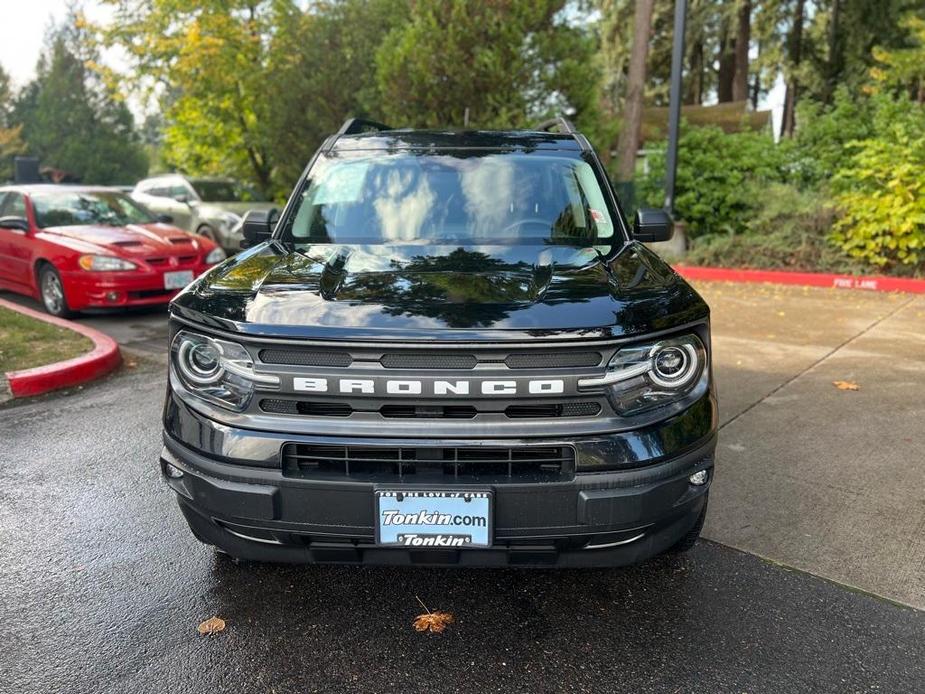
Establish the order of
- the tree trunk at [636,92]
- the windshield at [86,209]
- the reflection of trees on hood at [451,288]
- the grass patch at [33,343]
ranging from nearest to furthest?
the reflection of trees on hood at [451,288] < the grass patch at [33,343] < the windshield at [86,209] < the tree trunk at [636,92]

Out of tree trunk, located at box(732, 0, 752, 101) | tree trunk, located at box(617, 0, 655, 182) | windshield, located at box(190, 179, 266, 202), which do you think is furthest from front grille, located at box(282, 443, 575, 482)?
tree trunk, located at box(732, 0, 752, 101)

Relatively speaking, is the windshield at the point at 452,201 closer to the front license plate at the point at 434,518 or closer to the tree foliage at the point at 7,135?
the front license plate at the point at 434,518

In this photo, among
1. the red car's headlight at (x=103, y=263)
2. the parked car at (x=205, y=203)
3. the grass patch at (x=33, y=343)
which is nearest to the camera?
the grass patch at (x=33, y=343)

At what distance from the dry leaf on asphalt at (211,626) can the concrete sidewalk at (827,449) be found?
2159mm

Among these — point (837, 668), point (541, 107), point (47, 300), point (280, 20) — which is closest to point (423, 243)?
point (837, 668)

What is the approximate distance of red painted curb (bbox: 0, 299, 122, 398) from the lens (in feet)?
18.5

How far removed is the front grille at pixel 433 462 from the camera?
2391 millimetres

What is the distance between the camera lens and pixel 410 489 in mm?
2361

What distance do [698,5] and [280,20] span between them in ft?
41.2

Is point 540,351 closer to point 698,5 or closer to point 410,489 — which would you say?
point 410,489

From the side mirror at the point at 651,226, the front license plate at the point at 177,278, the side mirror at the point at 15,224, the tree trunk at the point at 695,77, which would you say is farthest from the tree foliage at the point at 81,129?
the side mirror at the point at 651,226

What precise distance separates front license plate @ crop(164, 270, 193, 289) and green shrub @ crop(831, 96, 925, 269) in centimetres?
844

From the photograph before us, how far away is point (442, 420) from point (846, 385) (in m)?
4.39

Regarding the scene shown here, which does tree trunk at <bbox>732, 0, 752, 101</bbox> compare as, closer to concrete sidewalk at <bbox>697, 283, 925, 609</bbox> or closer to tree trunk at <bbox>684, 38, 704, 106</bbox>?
tree trunk at <bbox>684, 38, 704, 106</bbox>
